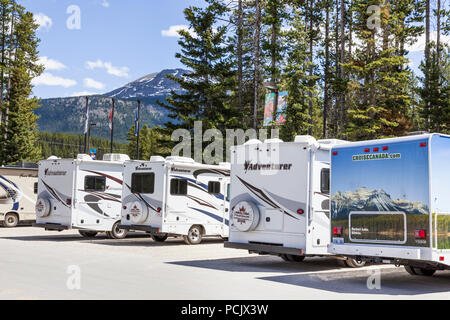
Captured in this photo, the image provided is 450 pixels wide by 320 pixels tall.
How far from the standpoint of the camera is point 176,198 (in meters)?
18.9

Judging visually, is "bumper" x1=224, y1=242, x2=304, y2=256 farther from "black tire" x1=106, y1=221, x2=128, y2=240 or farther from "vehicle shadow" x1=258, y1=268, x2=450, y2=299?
"black tire" x1=106, y1=221, x2=128, y2=240

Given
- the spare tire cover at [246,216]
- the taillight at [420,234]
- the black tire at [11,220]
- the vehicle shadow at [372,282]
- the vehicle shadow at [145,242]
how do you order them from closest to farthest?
the taillight at [420,234] → the vehicle shadow at [372,282] → the spare tire cover at [246,216] → the vehicle shadow at [145,242] → the black tire at [11,220]

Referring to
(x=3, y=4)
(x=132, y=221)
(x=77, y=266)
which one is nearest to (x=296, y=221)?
(x=77, y=266)

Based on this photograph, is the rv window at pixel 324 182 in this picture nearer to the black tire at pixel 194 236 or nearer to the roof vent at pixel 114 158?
the black tire at pixel 194 236

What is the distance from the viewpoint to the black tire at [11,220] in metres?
25.7

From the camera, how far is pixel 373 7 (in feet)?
101

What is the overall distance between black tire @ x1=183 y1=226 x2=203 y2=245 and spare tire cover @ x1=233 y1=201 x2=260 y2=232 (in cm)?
552

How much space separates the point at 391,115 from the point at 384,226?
71.4 feet

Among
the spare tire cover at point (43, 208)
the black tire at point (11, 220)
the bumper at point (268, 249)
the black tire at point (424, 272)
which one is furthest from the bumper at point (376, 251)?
the black tire at point (11, 220)

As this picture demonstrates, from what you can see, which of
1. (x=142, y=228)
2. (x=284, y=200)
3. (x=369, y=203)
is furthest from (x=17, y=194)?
(x=369, y=203)

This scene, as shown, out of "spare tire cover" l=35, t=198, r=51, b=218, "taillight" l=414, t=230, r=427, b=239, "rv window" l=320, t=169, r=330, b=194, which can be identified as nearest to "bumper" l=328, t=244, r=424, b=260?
"taillight" l=414, t=230, r=427, b=239

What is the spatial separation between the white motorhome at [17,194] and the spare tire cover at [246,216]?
14962mm

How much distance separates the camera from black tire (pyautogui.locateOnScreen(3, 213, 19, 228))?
25688mm
